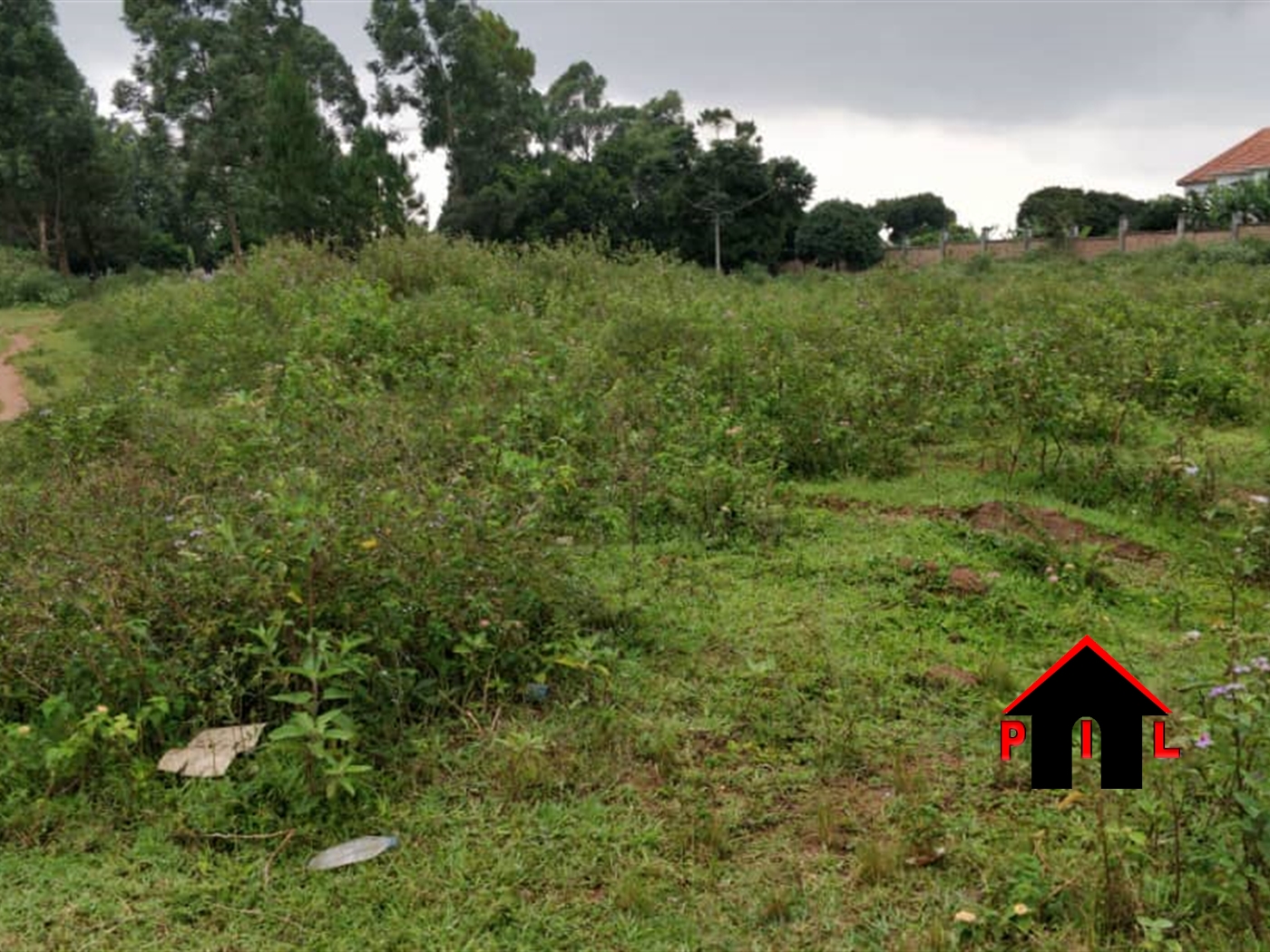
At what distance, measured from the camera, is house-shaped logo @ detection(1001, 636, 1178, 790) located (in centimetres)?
189

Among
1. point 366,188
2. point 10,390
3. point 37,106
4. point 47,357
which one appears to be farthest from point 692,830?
point 37,106

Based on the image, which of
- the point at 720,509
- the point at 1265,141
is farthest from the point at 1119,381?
the point at 1265,141

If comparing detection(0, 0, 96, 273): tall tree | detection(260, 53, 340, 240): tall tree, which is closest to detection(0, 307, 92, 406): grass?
detection(260, 53, 340, 240): tall tree

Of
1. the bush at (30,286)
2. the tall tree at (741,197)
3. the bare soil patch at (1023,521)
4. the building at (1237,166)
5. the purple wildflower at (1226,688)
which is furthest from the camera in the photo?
the building at (1237,166)

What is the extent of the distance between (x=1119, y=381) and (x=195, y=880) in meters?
5.47

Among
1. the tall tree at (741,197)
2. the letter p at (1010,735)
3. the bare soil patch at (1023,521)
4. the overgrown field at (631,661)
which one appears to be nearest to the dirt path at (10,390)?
the overgrown field at (631,661)

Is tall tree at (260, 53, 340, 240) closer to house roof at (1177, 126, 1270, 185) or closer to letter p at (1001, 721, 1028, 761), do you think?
letter p at (1001, 721, 1028, 761)

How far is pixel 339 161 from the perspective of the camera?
949 inches

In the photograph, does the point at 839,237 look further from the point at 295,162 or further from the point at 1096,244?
the point at 295,162

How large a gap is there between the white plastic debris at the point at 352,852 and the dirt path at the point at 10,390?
5.78 m

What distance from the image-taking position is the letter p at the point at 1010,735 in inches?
100

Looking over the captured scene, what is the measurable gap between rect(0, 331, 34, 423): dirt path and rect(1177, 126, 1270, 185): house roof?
40.4 metres

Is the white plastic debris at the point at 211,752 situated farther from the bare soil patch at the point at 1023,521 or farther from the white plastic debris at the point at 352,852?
the bare soil patch at the point at 1023,521

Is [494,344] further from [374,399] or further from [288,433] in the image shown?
[288,433]
